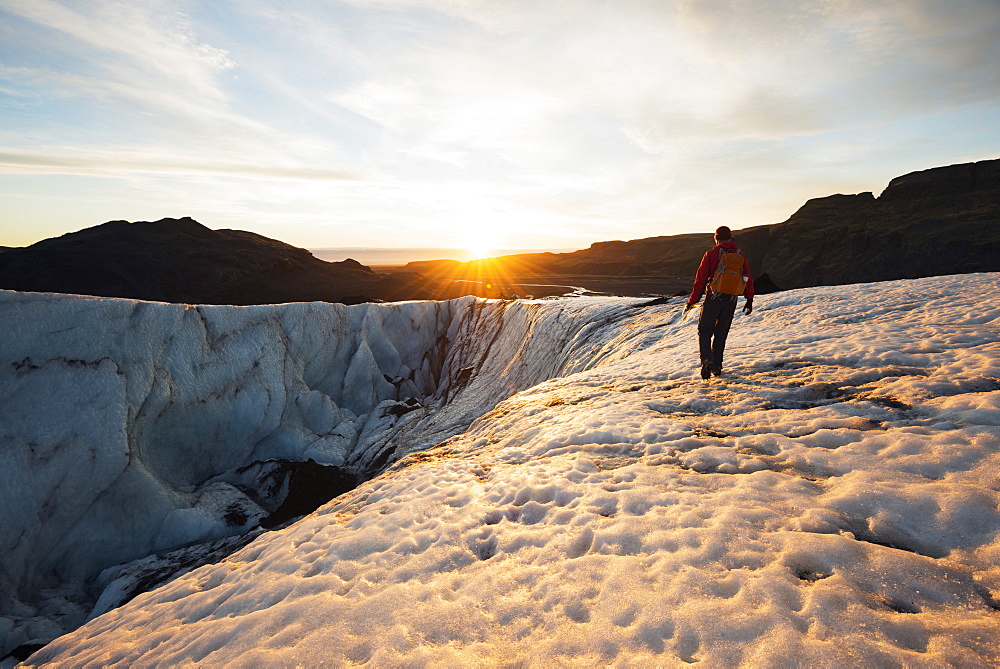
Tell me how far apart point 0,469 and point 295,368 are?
31.8ft

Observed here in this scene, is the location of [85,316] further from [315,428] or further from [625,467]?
[625,467]

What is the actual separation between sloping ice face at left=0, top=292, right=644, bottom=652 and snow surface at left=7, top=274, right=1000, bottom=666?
0.35ft

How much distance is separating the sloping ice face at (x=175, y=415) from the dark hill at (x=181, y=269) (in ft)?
68.6

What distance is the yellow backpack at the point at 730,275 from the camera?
304 inches

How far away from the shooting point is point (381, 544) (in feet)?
16.4

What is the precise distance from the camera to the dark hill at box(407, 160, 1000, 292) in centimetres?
5100

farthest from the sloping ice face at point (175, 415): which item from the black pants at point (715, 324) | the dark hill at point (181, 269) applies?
the dark hill at point (181, 269)

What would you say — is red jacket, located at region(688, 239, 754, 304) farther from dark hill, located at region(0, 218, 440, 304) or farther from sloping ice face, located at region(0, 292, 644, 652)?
dark hill, located at region(0, 218, 440, 304)

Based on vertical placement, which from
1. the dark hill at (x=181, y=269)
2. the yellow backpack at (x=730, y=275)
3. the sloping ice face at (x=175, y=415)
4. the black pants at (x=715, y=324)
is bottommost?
the sloping ice face at (x=175, y=415)

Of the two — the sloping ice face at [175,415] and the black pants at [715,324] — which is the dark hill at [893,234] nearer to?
the sloping ice face at [175,415]

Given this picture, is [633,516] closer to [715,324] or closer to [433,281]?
[715,324]

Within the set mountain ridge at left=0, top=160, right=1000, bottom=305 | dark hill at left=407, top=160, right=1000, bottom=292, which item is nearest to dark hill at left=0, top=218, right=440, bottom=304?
mountain ridge at left=0, top=160, right=1000, bottom=305

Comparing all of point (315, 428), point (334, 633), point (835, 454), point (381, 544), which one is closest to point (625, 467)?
point (835, 454)

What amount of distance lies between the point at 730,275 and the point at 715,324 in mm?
1088
